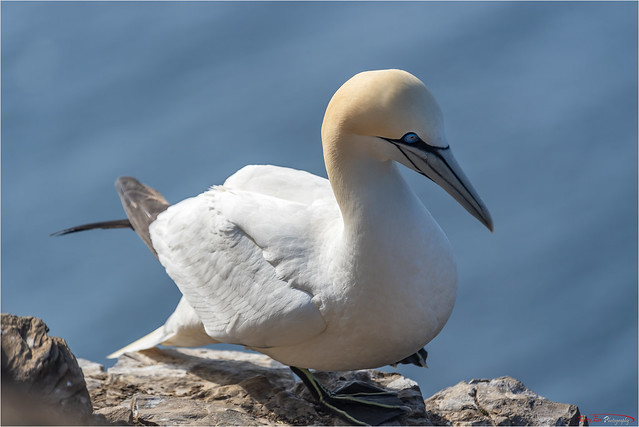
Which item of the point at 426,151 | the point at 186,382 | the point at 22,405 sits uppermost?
the point at 426,151

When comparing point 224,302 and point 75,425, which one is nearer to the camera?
point 75,425

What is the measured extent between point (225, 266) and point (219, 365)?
0.96m

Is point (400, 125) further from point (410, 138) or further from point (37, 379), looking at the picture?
point (37, 379)

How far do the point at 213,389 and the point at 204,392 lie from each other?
5cm

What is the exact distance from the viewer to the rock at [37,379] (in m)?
2.84

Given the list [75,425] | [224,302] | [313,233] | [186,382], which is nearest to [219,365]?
[186,382]

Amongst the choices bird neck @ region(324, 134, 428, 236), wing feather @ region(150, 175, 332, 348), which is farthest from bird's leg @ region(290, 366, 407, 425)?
bird neck @ region(324, 134, 428, 236)

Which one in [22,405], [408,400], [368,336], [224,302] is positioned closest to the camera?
[22,405]

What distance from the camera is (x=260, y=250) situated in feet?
13.4

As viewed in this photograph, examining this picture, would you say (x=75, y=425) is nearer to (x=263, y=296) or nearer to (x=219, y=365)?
(x=263, y=296)

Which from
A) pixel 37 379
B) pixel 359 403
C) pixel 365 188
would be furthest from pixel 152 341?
pixel 37 379

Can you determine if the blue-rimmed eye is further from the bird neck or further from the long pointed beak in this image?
the bird neck

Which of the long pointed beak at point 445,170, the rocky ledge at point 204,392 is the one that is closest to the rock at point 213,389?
the rocky ledge at point 204,392

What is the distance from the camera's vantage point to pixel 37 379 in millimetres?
2902
